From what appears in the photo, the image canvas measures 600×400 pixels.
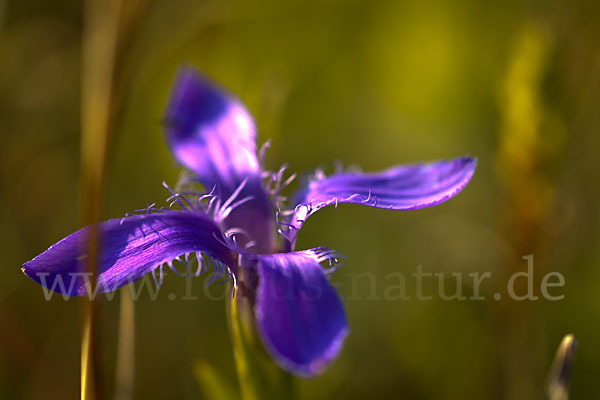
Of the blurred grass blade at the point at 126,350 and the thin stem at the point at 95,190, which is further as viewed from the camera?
the blurred grass blade at the point at 126,350

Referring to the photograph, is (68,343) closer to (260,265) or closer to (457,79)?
(260,265)

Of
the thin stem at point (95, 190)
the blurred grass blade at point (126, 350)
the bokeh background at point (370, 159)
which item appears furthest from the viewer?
the bokeh background at point (370, 159)

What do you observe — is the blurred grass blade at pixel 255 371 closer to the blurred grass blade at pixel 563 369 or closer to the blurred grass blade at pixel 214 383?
the blurred grass blade at pixel 214 383

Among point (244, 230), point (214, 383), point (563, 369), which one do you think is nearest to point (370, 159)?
point (244, 230)

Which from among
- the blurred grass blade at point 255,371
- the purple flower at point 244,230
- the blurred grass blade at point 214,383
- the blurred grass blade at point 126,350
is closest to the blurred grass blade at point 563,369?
the purple flower at point 244,230

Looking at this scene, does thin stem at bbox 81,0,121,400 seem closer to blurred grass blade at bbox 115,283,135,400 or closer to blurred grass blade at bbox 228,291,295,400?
blurred grass blade at bbox 115,283,135,400

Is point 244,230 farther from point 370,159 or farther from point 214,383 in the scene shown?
point 370,159
